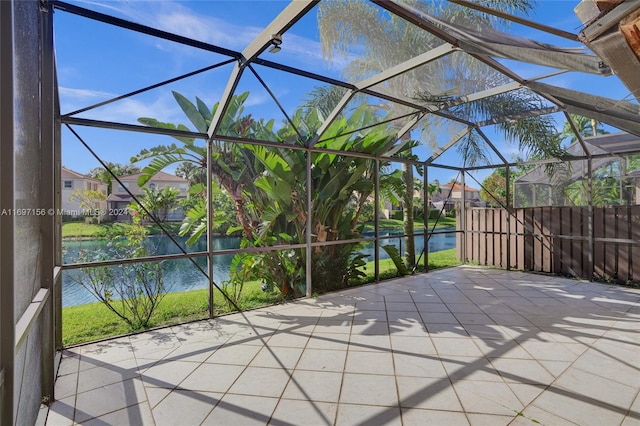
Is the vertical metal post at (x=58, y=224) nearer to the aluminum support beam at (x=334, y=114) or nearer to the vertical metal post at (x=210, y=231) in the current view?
the vertical metal post at (x=210, y=231)

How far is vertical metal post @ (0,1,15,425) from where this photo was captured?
3.43 ft

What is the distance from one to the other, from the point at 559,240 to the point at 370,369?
613 cm

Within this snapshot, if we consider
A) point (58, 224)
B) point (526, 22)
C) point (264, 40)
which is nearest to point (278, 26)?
point (264, 40)

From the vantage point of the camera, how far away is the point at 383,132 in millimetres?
5508

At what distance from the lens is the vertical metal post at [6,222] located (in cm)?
105

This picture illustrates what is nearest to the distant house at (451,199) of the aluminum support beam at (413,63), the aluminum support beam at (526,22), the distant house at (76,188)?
the aluminum support beam at (413,63)

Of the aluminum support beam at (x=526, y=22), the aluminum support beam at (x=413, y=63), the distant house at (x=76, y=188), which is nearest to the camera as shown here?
the aluminum support beam at (x=526, y=22)

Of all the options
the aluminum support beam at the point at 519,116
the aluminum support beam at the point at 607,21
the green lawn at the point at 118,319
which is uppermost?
the aluminum support beam at the point at 519,116

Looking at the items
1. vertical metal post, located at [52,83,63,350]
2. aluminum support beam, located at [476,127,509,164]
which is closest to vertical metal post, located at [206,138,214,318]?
vertical metal post, located at [52,83,63,350]

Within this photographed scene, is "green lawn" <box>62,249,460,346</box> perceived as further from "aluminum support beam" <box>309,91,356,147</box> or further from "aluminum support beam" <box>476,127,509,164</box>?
"aluminum support beam" <box>476,127,509,164</box>

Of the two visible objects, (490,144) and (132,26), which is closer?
(132,26)

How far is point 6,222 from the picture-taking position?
1067 millimetres

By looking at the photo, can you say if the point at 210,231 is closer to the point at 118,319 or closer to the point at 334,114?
the point at 118,319

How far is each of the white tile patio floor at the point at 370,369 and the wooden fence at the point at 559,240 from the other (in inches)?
74.5
